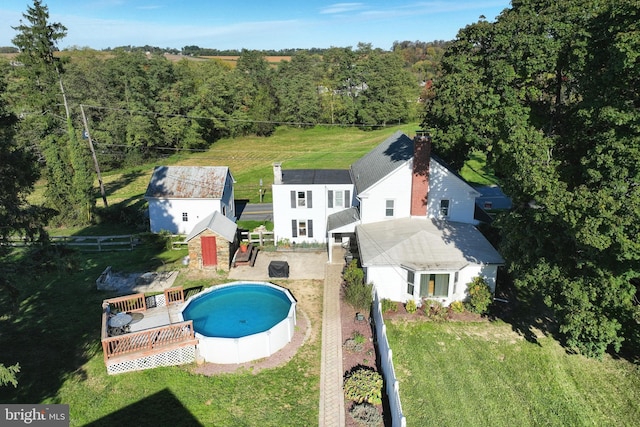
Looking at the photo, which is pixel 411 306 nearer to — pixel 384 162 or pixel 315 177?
pixel 384 162

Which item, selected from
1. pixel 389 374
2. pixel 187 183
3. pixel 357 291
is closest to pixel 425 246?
pixel 357 291

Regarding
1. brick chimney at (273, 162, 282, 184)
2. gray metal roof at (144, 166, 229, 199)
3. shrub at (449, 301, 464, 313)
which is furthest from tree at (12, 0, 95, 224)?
shrub at (449, 301, 464, 313)

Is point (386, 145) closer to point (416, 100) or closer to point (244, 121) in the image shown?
point (244, 121)

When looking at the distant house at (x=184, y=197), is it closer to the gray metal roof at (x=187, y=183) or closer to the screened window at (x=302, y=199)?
the gray metal roof at (x=187, y=183)

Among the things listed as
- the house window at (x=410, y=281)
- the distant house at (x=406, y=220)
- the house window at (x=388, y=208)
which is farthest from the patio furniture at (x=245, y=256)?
the house window at (x=410, y=281)

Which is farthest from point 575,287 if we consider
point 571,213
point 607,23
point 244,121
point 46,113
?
point 244,121

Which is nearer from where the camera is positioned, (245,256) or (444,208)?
(444,208)
